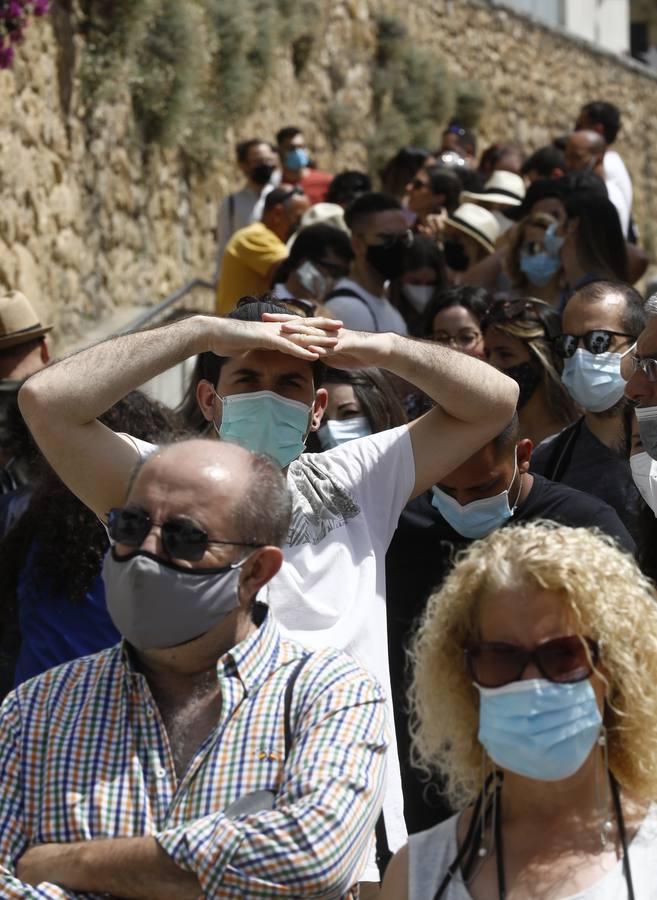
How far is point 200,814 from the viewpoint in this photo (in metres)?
2.65

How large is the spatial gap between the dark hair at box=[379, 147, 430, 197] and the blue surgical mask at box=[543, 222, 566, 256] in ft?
13.4

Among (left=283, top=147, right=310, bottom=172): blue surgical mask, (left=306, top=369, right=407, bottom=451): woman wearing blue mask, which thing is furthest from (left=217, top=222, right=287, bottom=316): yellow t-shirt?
(left=306, top=369, right=407, bottom=451): woman wearing blue mask

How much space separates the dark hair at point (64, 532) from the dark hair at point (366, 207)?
354cm

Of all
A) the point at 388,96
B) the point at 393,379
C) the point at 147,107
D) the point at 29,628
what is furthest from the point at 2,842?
the point at 388,96

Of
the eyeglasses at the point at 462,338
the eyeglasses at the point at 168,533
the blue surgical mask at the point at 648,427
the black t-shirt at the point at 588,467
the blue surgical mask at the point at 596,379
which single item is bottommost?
the eyeglasses at the point at 462,338

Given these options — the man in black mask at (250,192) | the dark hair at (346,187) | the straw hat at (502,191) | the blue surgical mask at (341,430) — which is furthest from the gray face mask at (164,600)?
the man in black mask at (250,192)

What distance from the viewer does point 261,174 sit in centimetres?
1128

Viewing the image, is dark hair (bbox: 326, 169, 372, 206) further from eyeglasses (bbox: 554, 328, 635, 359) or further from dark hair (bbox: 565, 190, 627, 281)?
eyeglasses (bbox: 554, 328, 635, 359)

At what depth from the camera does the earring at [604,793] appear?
105 inches

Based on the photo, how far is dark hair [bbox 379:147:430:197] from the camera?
11625 mm

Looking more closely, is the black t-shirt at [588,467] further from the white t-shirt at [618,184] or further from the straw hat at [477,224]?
the white t-shirt at [618,184]

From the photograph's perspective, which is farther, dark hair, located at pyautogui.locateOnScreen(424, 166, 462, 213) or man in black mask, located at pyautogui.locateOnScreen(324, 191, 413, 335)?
dark hair, located at pyautogui.locateOnScreen(424, 166, 462, 213)

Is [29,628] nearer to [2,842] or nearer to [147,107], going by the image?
[2,842]

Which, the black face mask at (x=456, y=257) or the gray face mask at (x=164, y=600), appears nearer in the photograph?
the gray face mask at (x=164, y=600)
